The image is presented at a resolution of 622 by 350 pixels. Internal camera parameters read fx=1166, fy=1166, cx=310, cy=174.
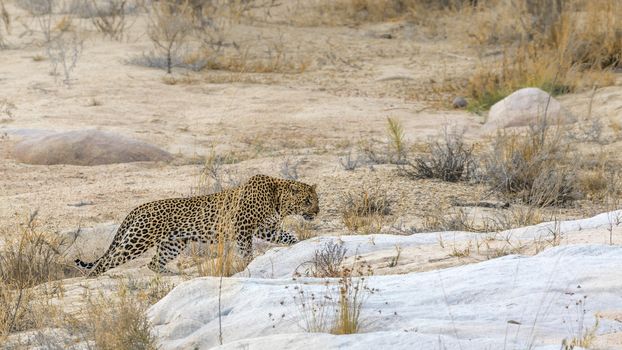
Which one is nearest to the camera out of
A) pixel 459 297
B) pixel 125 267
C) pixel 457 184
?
pixel 459 297

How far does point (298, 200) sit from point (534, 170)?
6.78 ft

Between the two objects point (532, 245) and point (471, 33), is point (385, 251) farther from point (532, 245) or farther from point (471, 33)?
point (471, 33)

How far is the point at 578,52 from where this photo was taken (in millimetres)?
13602

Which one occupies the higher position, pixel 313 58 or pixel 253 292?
pixel 253 292

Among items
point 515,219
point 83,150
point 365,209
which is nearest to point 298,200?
point 365,209

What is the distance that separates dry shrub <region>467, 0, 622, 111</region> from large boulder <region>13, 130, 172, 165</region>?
400 centimetres

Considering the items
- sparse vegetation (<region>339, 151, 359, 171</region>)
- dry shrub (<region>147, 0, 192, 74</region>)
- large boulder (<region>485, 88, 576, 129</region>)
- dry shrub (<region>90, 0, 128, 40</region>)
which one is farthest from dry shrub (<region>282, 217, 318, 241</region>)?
dry shrub (<region>90, 0, 128, 40</region>)

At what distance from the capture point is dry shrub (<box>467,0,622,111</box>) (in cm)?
1277

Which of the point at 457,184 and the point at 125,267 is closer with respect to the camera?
the point at 125,267

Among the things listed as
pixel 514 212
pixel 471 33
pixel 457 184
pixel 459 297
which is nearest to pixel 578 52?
pixel 471 33

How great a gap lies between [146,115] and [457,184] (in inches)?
160

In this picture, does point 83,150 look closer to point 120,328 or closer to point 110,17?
point 120,328

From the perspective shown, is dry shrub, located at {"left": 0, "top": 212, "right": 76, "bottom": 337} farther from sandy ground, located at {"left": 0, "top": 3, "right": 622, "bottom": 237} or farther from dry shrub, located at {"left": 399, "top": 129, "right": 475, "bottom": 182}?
dry shrub, located at {"left": 399, "top": 129, "right": 475, "bottom": 182}

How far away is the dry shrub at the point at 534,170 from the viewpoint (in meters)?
8.36
